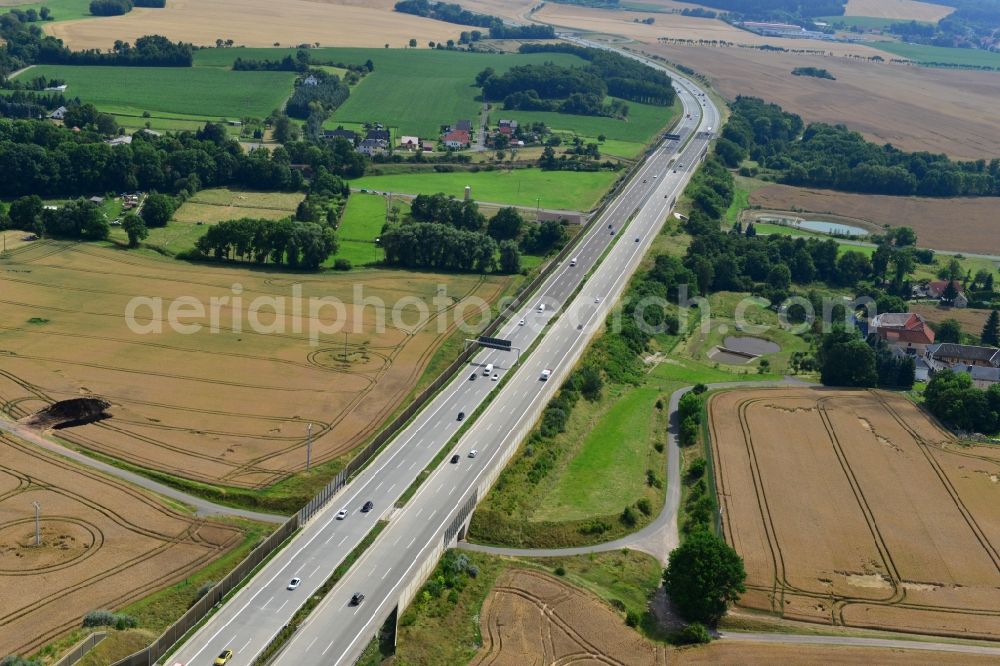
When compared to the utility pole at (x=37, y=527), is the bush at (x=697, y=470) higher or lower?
lower

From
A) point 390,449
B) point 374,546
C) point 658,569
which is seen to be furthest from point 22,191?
point 658,569

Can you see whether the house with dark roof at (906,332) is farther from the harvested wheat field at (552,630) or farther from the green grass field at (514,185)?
the harvested wheat field at (552,630)

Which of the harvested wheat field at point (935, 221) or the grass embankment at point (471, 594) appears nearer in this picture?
the grass embankment at point (471, 594)

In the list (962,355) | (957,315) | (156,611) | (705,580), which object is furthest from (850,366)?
(156,611)

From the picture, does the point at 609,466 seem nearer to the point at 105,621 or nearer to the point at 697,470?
the point at 697,470

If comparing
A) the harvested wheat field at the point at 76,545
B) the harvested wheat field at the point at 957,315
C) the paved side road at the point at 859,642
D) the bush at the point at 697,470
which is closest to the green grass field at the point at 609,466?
the bush at the point at 697,470
